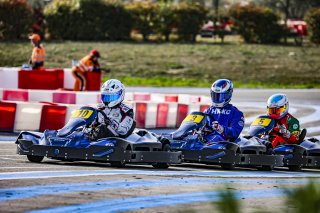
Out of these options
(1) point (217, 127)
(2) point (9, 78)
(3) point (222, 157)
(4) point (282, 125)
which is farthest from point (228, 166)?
(2) point (9, 78)

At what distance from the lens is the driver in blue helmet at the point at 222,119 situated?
1157 centimetres

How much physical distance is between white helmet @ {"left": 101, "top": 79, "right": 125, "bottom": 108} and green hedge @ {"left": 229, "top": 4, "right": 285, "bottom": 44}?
31.3 m

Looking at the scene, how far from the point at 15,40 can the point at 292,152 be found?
2752cm

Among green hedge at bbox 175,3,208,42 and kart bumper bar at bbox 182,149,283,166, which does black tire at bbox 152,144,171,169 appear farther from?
green hedge at bbox 175,3,208,42

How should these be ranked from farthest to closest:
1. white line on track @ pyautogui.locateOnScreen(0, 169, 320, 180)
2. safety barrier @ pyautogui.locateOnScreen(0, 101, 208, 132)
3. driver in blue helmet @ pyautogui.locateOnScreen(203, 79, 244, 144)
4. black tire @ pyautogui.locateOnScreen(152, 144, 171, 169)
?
safety barrier @ pyautogui.locateOnScreen(0, 101, 208, 132), driver in blue helmet @ pyautogui.locateOnScreen(203, 79, 244, 144), black tire @ pyautogui.locateOnScreen(152, 144, 171, 169), white line on track @ pyautogui.locateOnScreen(0, 169, 320, 180)

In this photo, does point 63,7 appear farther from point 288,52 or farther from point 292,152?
point 292,152

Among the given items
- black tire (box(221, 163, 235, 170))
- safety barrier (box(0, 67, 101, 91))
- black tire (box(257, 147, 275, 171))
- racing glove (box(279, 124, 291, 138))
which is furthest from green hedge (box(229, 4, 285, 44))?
black tire (box(221, 163, 235, 170))

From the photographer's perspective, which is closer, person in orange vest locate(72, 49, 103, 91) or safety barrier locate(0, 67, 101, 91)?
person in orange vest locate(72, 49, 103, 91)

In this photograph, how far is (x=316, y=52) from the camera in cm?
3803

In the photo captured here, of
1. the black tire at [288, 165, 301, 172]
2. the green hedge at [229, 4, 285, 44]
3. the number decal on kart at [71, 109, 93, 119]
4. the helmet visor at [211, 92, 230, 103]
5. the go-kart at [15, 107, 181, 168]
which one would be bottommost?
the black tire at [288, 165, 301, 172]

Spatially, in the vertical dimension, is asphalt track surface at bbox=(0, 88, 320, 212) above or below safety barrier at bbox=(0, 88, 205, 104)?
above

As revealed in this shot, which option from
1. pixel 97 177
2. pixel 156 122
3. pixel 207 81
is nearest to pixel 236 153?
pixel 97 177

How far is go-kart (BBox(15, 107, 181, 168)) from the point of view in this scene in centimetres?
1032

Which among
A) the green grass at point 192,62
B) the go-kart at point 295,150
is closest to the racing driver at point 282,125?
the go-kart at point 295,150
